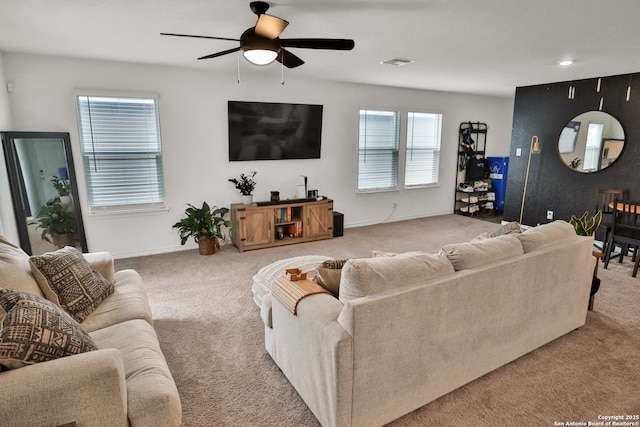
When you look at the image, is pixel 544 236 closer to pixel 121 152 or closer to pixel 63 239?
pixel 121 152

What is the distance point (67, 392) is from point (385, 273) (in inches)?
54.1

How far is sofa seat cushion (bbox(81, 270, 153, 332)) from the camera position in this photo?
6.85ft

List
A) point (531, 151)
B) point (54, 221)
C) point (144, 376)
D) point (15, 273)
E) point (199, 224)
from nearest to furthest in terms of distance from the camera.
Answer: point (144, 376), point (15, 273), point (54, 221), point (199, 224), point (531, 151)

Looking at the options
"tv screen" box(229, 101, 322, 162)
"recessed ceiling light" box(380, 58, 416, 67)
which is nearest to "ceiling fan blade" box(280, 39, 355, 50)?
"recessed ceiling light" box(380, 58, 416, 67)

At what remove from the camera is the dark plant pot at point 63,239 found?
4.10 meters

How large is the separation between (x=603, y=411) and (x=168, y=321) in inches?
120

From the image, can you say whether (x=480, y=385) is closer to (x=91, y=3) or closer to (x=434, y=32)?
(x=434, y=32)

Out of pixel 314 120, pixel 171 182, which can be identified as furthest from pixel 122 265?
pixel 314 120

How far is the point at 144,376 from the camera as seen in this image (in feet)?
5.19

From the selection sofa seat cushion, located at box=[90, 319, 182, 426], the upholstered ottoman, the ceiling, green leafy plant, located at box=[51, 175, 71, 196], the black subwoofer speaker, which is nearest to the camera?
sofa seat cushion, located at box=[90, 319, 182, 426]

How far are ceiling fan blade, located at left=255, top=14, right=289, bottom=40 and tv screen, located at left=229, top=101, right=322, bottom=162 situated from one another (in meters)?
2.69

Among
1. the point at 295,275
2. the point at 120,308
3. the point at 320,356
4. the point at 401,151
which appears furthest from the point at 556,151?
the point at 120,308

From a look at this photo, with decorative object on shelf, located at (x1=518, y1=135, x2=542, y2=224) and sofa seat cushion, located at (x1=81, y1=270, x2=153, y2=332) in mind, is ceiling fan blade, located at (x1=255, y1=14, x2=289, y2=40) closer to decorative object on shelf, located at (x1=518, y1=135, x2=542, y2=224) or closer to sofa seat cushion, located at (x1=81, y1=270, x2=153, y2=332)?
sofa seat cushion, located at (x1=81, y1=270, x2=153, y2=332)

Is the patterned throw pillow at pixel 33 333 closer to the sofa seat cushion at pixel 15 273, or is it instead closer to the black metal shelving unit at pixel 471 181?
the sofa seat cushion at pixel 15 273
